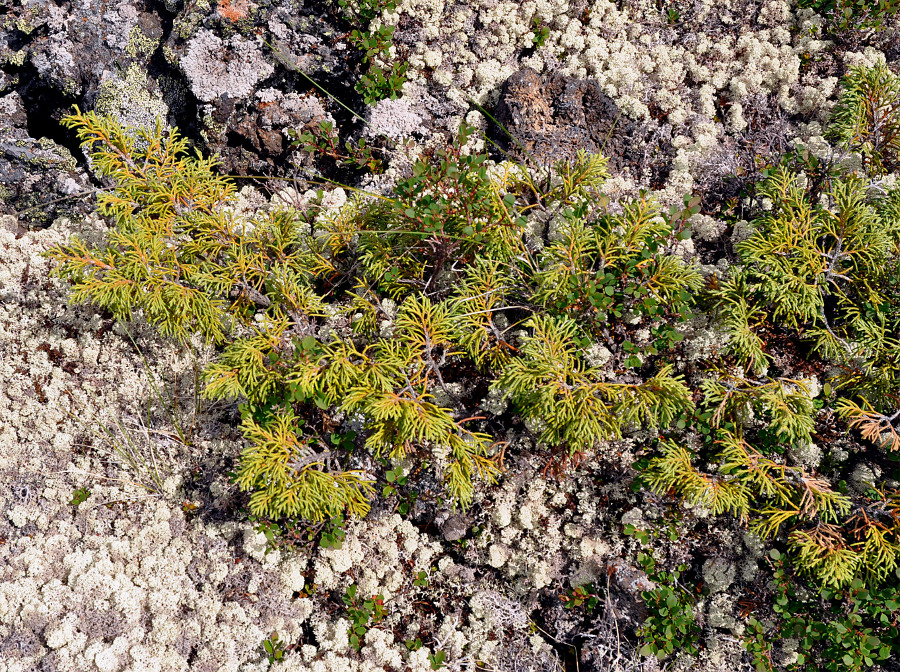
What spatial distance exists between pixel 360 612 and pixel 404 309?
196 cm

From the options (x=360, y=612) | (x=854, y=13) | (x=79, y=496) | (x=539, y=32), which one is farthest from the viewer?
(x=539, y=32)

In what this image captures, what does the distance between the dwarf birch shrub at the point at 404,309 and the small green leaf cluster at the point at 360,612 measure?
703 millimetres

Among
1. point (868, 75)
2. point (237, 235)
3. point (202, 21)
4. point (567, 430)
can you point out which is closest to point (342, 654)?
point (567, 430)

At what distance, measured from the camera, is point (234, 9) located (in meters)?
4.45

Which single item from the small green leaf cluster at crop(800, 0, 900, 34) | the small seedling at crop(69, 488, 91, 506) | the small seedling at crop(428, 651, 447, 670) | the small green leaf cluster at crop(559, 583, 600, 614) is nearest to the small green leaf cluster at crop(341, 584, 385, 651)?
the small seedling at crop(428, 651, 447, 670)

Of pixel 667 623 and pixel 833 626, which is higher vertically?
pixel 833 626

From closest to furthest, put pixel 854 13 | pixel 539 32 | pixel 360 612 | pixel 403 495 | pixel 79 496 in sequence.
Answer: pixel 360 612 < pixel 79 496 < pixel 403 495 < pixel 854 13 < pixel 539 32

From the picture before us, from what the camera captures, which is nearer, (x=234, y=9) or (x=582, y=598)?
(x=582, y=598)

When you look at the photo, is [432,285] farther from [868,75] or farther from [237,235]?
[868,75]

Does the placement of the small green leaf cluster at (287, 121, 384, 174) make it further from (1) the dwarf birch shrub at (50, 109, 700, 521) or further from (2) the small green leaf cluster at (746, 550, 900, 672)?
(2) the small green leaf cluster at (746, 550, 900, 672)

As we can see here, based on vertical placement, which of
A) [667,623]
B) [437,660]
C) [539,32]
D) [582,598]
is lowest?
[437,660]

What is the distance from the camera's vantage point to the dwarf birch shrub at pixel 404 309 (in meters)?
3.12

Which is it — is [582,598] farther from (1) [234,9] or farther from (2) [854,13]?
(1) [234,9]

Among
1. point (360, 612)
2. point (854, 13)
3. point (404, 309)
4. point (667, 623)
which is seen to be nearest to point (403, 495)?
point (360, 612)
